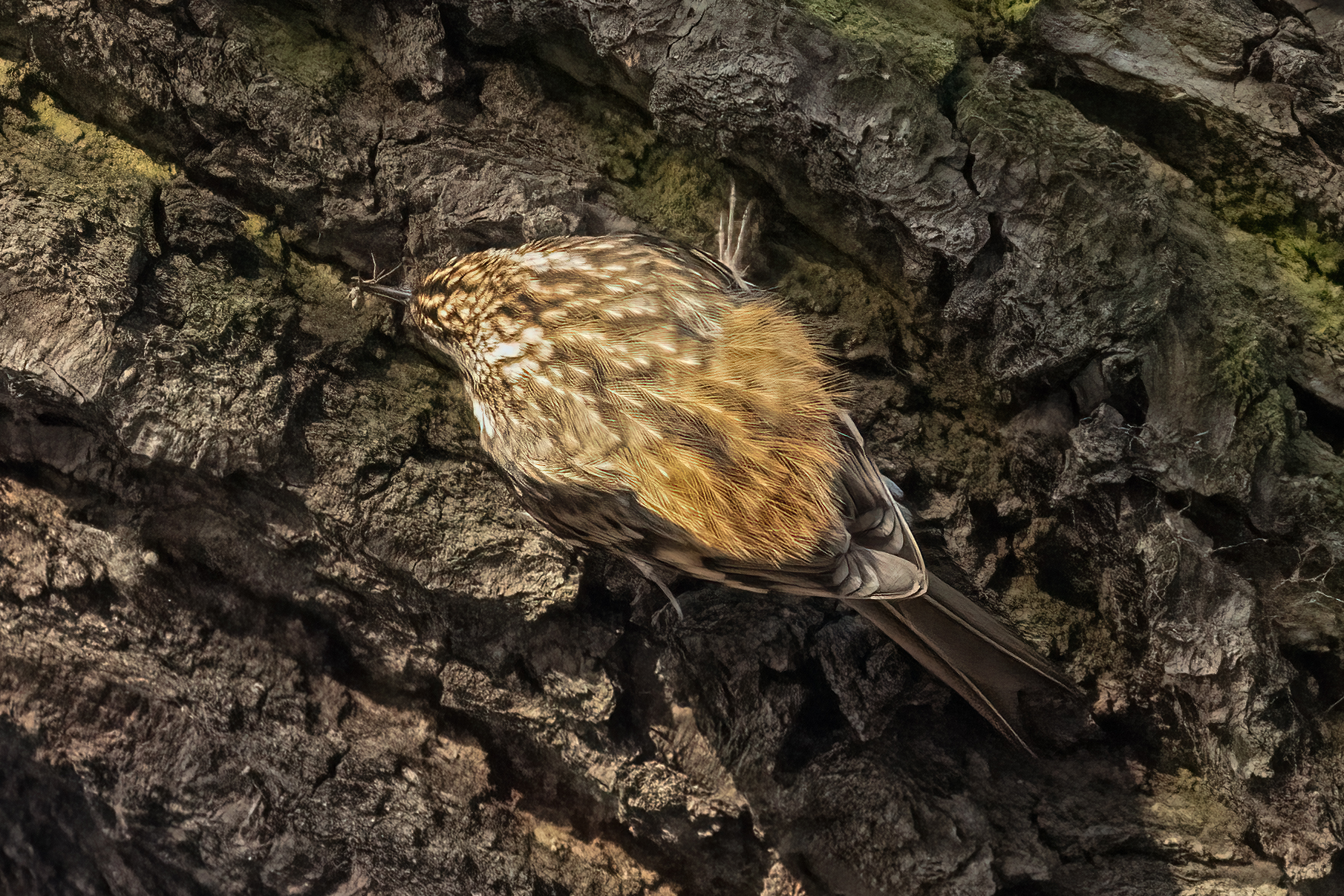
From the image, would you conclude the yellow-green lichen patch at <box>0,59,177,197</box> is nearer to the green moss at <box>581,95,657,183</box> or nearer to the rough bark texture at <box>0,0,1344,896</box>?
the rough bark texture at <box>0,0,1344,896</box>

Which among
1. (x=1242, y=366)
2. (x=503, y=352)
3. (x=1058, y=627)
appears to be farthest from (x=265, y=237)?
(x=1242, y=366)

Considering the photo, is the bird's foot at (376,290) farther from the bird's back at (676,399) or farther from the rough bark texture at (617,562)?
the bird's back at (676,399)

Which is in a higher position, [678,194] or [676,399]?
[678,194]

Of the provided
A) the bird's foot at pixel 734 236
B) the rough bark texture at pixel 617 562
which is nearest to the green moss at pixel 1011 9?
the rough bark texture at pixel 617 562

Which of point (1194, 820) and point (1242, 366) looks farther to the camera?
point (1194, 820)

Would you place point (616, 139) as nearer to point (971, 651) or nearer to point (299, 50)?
point (299, 50)

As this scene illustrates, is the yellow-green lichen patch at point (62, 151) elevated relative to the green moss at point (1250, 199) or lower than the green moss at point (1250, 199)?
lower
